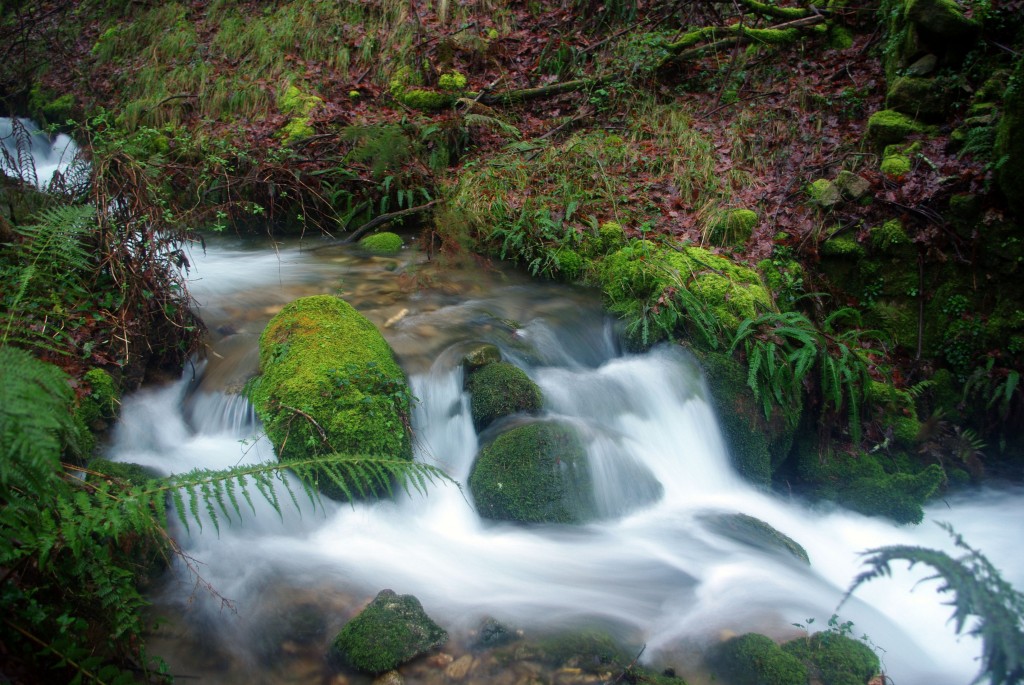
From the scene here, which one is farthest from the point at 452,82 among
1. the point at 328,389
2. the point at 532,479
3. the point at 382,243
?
the point at 532,479

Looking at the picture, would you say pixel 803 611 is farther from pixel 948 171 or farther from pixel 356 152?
pixel 356 152

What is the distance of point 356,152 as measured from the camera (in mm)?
8359

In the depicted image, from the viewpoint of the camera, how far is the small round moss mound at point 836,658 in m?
3.04

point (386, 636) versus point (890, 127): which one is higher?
point (890, 127)

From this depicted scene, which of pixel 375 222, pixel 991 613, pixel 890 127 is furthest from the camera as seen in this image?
pixel 375 222

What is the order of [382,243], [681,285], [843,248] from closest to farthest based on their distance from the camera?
[681,285]
[843,248]
[382,243]

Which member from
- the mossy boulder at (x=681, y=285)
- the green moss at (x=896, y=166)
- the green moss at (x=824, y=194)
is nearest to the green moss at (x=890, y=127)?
the green moss at (x=896, y=166)

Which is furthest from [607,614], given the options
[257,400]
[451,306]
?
[451,306]

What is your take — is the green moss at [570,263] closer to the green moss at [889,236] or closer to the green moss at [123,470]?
the green moss at [889,236]

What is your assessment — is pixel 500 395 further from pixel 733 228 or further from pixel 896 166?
pixel 896 166

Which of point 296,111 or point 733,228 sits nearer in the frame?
point 733,228

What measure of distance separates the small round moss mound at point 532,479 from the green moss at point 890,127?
4.85 metres

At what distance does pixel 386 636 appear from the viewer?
3072 mm

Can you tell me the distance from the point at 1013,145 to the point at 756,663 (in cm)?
469
